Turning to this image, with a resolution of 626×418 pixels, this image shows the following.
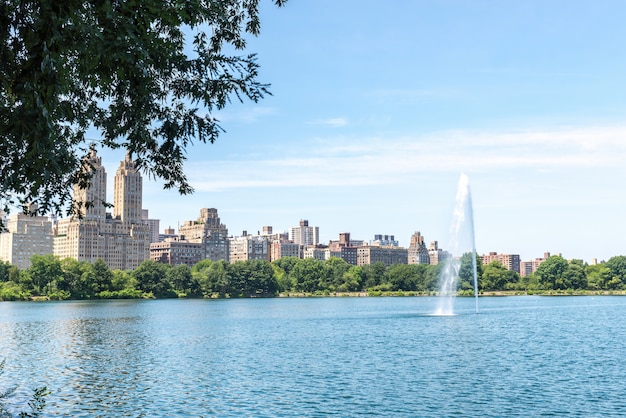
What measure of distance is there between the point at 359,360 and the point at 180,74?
3207 cm

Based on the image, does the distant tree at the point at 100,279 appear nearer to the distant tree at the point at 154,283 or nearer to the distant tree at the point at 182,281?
the distant tree at the point at 154,283

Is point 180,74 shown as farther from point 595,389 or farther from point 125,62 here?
point 595,389

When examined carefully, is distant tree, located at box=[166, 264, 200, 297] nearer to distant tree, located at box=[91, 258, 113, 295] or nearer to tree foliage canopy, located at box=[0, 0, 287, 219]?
distant tree, located at box=[91, 258, 113, 295]

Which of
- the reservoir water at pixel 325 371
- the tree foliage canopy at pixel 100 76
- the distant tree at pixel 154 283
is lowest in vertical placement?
the reservoir water at pixel 325 371

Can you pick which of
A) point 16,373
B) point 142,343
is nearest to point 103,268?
point 142,343

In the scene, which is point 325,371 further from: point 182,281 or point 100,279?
point 182,281

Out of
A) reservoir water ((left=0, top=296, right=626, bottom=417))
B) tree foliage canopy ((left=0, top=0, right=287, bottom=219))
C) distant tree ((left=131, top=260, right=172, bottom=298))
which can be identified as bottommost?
reservoir water ((left=0, top=296, right=626, bottom=417))

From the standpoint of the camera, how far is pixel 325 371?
42.2 metres

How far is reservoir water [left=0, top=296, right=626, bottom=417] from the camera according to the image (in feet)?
104

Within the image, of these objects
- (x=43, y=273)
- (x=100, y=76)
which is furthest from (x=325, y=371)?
(x=43, y=273)

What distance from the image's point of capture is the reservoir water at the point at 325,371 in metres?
31.8

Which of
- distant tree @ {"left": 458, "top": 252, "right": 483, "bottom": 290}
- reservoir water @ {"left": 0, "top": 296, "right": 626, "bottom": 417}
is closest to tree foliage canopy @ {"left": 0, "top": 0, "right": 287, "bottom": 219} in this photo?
reservoir water @ {"left": 0, "top": 296, "right": 626, "bottom": 417}

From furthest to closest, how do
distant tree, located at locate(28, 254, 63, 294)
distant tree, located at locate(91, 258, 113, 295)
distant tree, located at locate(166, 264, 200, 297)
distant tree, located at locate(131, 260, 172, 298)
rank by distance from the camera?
distant tree, located at locate(166, 264, 200, 297) < distant tree, located at locate(131, 260, 172, 298) < distant tree, located at locate(91, 258, 113, 295) < distant tree, located at locate(28, 254, 63, 294)

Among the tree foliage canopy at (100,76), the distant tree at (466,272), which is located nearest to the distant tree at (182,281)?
the distant tree at (466,272)
